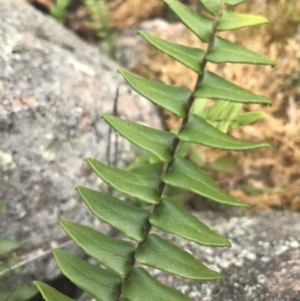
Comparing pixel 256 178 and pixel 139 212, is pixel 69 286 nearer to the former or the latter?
pixel 139 212

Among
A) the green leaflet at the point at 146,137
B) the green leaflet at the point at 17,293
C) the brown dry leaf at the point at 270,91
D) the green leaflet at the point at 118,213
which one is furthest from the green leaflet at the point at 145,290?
the brown dry leaf at the point at 270,91

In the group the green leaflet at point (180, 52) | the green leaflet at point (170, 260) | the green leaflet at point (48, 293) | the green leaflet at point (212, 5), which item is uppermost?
the green leaflet at point (212, 5)

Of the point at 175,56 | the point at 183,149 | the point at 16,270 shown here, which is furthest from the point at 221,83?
the point at 16,270

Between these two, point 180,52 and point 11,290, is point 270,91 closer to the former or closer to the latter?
point 180,52

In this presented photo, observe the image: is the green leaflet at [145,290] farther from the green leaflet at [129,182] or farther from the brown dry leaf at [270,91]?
the brown dry leaf at [270,91]

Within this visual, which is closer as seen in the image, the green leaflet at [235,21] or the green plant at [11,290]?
the green leaflet at [235,21]

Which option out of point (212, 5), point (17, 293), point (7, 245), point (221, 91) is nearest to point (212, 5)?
point (212, 5)
